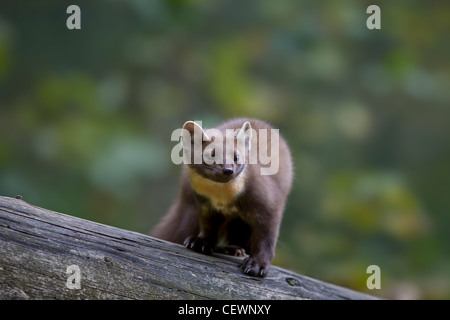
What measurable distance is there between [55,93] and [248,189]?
453 centimetres

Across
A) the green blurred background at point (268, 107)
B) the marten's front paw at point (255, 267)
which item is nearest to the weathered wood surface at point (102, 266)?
the marten's front paw at point (255, 267)

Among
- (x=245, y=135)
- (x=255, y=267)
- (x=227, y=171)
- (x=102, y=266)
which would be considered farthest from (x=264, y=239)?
(x=102, y=266)

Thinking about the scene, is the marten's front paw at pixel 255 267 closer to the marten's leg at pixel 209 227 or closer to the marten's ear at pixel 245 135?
the marten's leg at pixel 209 227

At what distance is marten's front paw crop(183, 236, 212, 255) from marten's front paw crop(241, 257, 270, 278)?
0.27m

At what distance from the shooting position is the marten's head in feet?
13.9

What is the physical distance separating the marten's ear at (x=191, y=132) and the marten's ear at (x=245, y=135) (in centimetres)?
23

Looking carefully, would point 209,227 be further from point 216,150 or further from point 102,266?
point 102,266

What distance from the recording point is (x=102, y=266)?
3621mm

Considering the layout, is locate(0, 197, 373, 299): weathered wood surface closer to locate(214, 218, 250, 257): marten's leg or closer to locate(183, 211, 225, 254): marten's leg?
locate(183, 211, 225, 254): marten's leg

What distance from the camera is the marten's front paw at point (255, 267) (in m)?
4.18

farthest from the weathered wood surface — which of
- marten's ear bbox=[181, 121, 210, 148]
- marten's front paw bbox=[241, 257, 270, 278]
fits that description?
marten's ear bbox=[181, 121, 210, 148]
